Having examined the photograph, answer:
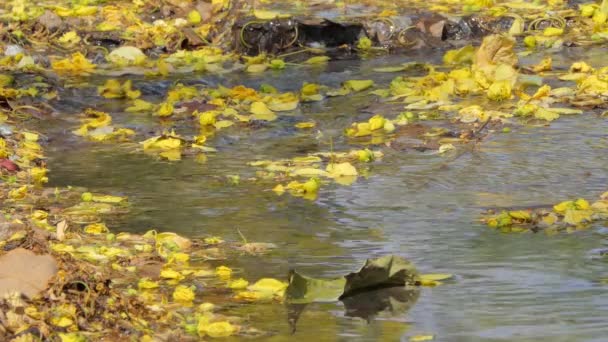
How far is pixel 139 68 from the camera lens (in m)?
9.69

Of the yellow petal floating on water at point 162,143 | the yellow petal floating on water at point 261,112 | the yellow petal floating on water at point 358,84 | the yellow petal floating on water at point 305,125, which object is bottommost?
the yellow petal floating on water at point 358,84

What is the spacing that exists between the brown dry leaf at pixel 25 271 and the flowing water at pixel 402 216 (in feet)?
1.92

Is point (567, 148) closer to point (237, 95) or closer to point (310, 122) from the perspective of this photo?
point (310, 122)

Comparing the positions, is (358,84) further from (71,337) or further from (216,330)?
(71,337)

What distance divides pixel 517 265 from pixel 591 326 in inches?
27.4

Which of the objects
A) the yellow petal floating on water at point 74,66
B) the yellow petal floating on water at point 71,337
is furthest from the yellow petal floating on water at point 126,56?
the yellow petal floating on water at point 71,337

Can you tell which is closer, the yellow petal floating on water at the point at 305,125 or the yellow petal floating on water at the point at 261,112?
the yellow petal floating on water at the point at 305,125

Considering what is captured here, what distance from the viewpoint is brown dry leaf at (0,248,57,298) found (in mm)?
3957

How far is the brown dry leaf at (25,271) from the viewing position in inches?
156

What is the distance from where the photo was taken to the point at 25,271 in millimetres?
4047

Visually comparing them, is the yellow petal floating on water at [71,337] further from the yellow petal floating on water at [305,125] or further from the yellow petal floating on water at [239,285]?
the yellow petal floating on water at [305,125]

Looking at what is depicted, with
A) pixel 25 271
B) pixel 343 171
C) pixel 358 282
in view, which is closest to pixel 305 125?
pixel 343 171

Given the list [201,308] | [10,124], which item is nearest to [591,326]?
[201,308]

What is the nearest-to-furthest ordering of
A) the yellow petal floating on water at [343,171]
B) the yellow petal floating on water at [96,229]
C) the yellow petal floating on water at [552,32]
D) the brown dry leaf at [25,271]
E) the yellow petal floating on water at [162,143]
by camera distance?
the brown dry leaf at [25,271]
the yellow petal floating on water at [96,229]
the yellow petal floating on water at [343,171]
the yellow petal floating on water at [162,143]
the yellow petal floating on water at [552,32]
